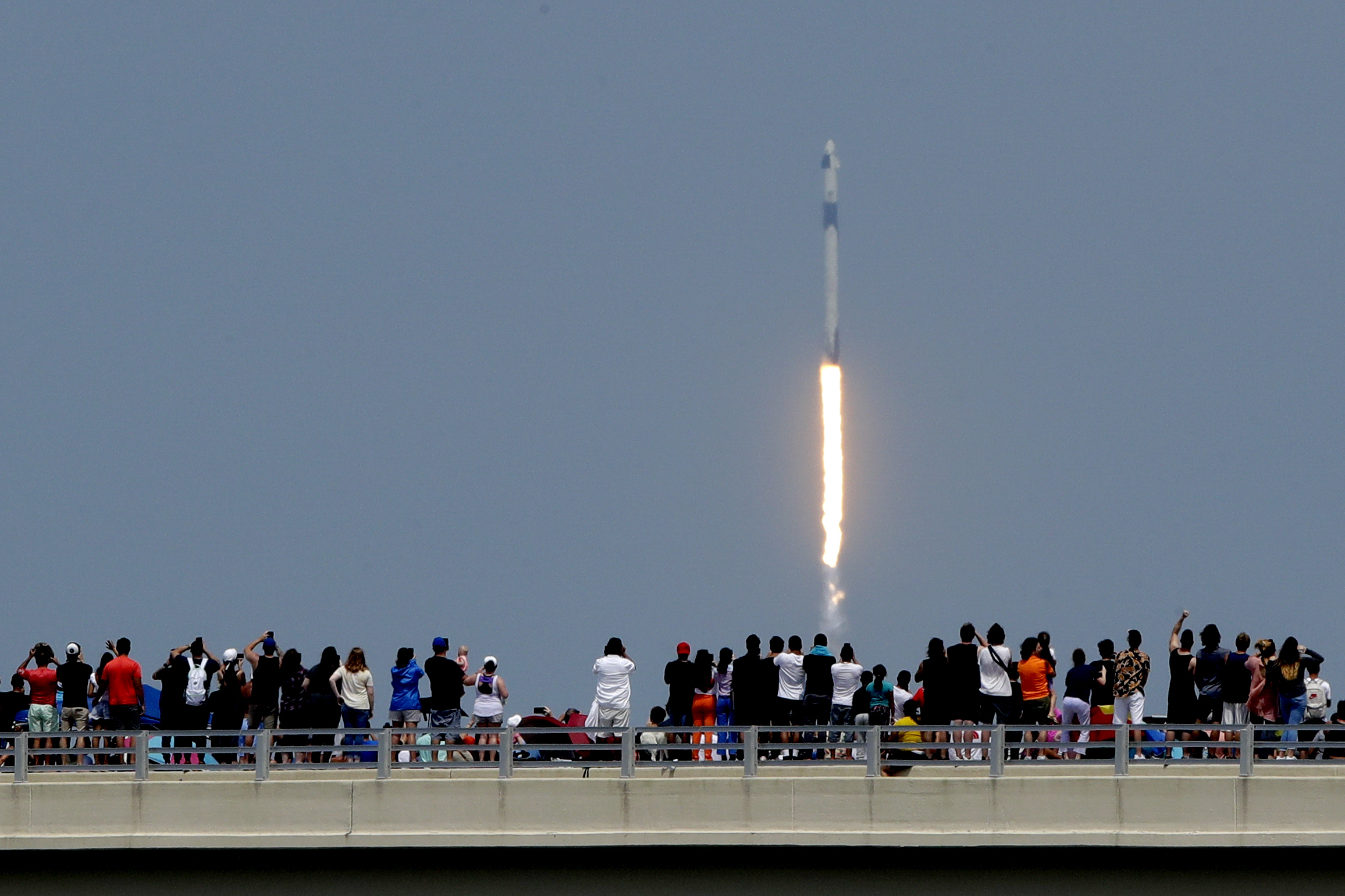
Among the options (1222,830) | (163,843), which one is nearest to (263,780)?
(163,843)

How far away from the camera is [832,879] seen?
78.2 ft

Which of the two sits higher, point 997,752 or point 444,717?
point 444,717

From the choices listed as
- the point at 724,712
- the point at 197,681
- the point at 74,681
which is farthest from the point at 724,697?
the point at 74,681

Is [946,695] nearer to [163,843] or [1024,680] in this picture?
[1024,680]

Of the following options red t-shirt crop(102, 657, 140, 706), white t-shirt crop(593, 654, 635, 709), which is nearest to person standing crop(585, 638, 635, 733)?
white t-shirt crop(593, 654, 635, 709)

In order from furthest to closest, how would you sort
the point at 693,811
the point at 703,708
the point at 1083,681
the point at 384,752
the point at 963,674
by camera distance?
the point at 703,708
the point at 1083,681
the point at 963,674
the point at 384,752
the point at 693,811

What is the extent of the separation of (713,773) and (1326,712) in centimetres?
798

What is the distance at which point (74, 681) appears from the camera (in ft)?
93.0

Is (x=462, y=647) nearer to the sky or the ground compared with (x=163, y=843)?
nearer to the sky

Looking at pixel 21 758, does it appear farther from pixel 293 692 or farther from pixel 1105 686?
pixel 1105 686

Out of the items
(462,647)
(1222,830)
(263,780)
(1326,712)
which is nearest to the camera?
(1222,830)

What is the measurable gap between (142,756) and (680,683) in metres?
7.23

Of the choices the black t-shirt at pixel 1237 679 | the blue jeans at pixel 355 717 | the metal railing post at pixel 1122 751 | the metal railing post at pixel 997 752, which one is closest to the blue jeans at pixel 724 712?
the blue jeans at pixel 355 717

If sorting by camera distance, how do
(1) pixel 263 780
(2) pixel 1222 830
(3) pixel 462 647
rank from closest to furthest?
1. (2) pixel 1222 830
2. (1) pixel 263 780
3. (3) pixel 462 647
